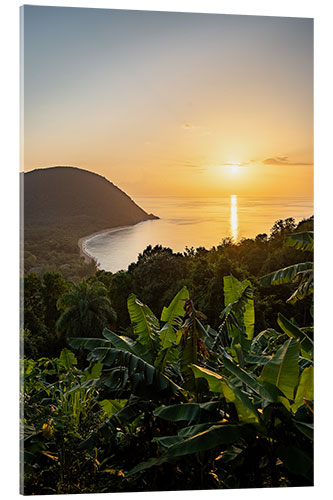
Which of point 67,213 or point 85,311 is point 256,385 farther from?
point 67,213

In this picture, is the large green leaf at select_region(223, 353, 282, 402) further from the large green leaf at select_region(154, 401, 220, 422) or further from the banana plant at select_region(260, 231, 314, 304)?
the banana plant at select_region(260, 231, 314, 304)

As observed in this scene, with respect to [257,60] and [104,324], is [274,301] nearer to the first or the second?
→ [104,324]

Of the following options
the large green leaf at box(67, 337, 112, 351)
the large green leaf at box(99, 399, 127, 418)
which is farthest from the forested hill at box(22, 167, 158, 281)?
the large green leaf at box(99, 399, 127, 418)

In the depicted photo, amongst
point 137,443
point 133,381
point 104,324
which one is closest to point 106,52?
point 104,324

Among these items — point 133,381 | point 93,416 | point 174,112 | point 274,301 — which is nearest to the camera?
point 133,381
